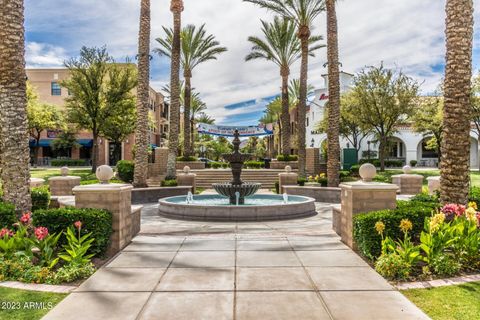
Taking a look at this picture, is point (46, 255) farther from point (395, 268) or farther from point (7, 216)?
point (395, 268)

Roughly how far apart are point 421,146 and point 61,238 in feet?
187

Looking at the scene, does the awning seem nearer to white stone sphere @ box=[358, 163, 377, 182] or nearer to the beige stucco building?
the beige stucco building

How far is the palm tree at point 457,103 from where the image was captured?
27.4 feet

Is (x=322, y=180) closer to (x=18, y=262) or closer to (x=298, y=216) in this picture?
(x=298, y=216)

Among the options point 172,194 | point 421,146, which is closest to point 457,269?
point 172,194

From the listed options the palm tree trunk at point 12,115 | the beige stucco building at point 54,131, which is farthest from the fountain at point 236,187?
the beige stucco building at point 54,131

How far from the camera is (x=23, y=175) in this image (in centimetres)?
854

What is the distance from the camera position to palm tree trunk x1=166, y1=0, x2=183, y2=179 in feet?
79.4

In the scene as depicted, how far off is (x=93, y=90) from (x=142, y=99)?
15203 millimetres

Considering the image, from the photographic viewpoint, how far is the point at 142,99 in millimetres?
19531

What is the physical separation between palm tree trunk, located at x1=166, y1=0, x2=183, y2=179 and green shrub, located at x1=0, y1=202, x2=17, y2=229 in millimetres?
16284

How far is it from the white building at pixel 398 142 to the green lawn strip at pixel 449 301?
4370cm

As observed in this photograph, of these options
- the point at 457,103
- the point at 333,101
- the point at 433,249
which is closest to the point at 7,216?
the point at 433,249

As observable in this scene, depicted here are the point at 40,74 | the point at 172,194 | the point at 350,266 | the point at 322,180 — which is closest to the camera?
the point at 350,266
